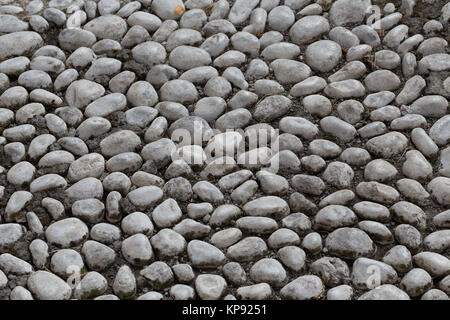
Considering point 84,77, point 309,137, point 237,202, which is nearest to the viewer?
point 237,202

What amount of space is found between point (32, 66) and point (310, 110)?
0.88 meters

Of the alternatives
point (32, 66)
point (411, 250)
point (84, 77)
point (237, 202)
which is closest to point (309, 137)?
point (237, 202)

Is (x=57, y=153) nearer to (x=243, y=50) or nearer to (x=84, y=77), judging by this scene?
(x=84, y=77)

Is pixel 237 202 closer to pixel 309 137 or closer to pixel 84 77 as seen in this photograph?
pixel 309 137

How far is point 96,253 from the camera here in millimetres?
1573

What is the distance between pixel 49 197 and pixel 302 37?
94 cm

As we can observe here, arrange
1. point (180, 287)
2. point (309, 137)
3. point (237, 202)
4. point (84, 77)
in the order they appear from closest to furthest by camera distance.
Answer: point (180, 287) → point (237, 202) → point (309, 137) → point (84, 77)

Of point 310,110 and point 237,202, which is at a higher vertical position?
point 310,110

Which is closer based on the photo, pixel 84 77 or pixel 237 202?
pixel 237 202

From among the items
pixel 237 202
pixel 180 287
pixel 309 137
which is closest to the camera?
pixel 180 287

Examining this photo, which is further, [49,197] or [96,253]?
[49,197]

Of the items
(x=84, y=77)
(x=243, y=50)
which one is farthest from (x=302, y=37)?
(x=84, y=77)

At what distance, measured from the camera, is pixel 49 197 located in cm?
171

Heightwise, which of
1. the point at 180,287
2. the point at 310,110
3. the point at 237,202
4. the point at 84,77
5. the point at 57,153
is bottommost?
the point at 180,287
